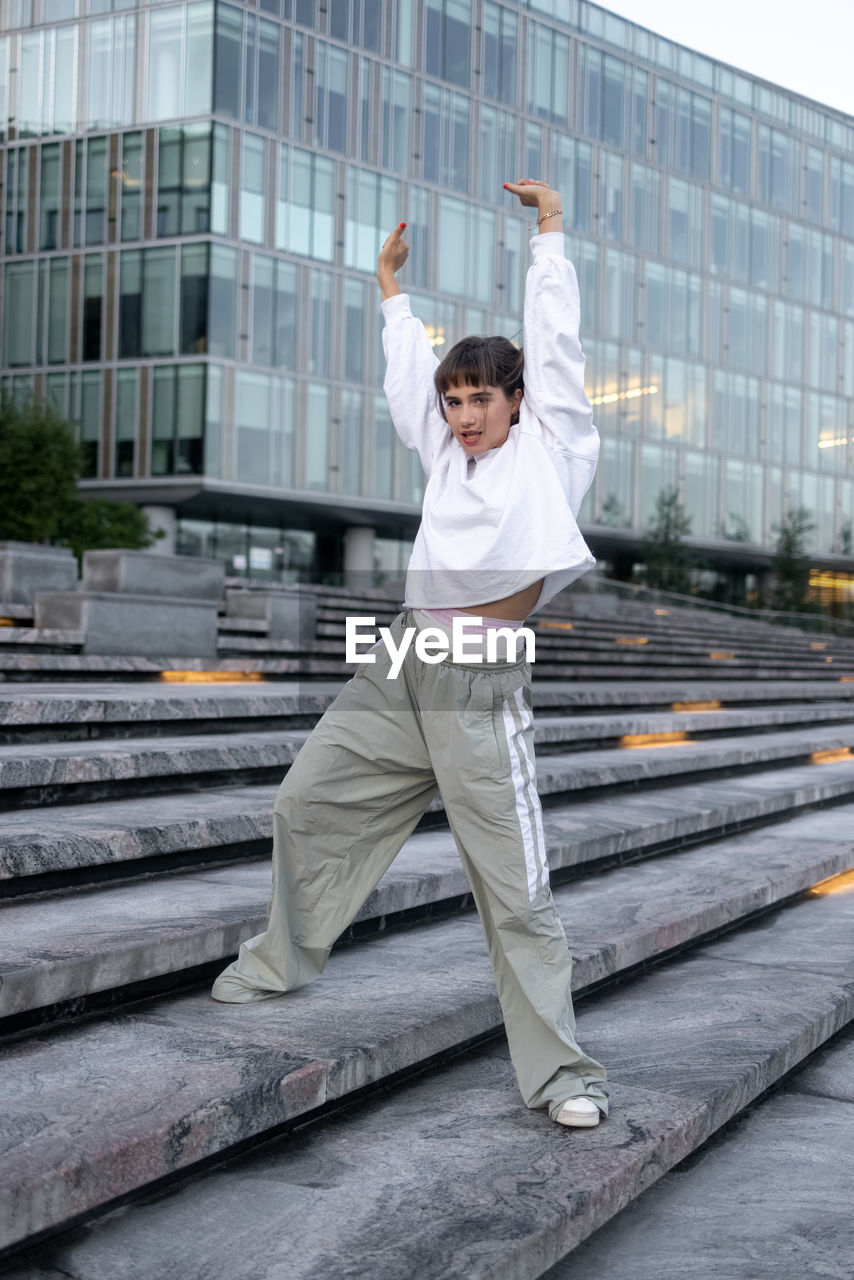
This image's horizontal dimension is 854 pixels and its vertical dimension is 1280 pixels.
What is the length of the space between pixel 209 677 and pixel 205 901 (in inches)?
240

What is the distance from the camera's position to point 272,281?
1299 inches

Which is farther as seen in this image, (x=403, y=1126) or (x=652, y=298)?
(x=652, y=298)

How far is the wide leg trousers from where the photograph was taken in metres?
2.54

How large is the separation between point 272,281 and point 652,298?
15595mm

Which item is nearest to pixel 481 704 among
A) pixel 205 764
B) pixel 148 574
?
pixel 205 764

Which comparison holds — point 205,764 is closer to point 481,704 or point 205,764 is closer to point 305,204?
point 481,704

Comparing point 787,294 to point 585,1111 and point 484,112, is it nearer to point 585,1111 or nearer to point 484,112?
point 484,112

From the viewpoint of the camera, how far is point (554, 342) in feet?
8.48

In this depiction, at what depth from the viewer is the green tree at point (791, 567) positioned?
41.2m

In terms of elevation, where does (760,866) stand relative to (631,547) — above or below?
below

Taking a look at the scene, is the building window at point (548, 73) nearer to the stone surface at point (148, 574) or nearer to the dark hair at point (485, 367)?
the stone surface at point (148, 574)

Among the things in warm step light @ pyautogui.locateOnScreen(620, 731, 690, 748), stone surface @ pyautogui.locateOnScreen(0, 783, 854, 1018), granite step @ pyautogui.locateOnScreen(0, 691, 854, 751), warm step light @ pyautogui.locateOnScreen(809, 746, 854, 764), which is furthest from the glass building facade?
stone surface @ pyautogui.locateOnScreen(0, 783, 854, 1018)

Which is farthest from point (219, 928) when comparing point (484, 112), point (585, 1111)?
point (484, 112)

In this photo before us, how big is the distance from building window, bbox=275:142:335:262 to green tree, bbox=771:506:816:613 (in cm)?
1941
